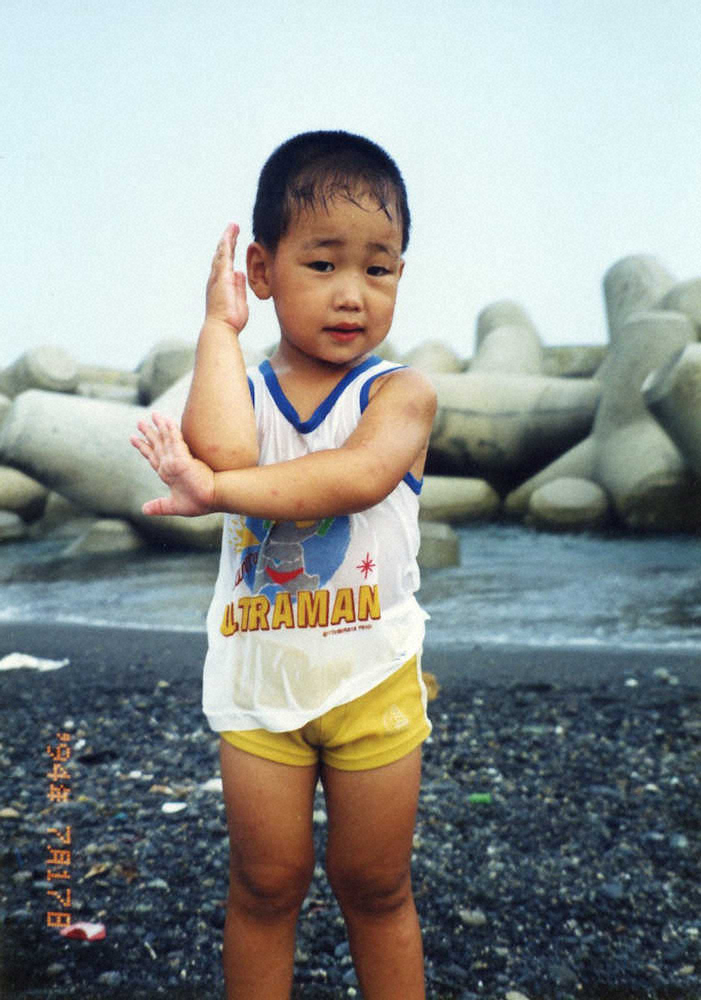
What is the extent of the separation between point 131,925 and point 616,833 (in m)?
1.18

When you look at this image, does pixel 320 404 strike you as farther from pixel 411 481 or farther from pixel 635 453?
pixel 635 453

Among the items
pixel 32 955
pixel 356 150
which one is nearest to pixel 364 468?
pixel 356 150

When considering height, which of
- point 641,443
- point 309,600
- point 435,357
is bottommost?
point 641,443

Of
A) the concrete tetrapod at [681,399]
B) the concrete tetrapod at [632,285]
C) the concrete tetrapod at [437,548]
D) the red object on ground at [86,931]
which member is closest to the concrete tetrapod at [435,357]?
the concrete tetrapod at [632,285]

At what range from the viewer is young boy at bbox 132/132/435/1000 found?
4.82 ft

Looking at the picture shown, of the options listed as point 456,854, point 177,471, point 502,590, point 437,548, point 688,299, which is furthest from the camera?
point 688,299

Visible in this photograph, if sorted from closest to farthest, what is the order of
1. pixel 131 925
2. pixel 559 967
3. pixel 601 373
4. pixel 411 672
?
pixel 411 672 < pixel 559 967 < pixel 131 925 < pixel 601 373

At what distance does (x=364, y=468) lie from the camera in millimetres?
1431

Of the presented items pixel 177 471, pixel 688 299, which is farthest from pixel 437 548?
pixel 177 471

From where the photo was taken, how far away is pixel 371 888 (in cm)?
158

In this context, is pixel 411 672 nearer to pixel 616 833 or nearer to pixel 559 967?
pixel 559 967

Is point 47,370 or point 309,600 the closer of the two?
point 309,600

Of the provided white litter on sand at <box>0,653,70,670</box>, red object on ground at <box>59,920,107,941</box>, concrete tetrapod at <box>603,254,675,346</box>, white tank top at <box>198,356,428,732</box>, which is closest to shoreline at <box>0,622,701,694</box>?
white litter on sand at <box>0,653,70,670</box>

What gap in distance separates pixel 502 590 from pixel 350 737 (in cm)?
483
